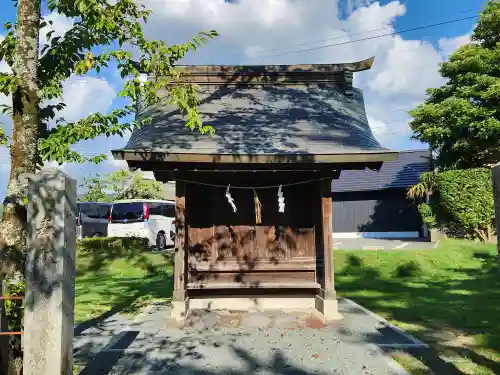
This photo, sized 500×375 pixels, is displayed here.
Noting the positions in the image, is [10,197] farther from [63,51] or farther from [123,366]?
[123,366]

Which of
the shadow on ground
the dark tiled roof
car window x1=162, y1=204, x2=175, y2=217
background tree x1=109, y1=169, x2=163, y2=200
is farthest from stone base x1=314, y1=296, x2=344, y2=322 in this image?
background tree x1=109, y1=169, x2=163, y2=200

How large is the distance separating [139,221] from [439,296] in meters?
16.4

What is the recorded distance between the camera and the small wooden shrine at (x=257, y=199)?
320 inches

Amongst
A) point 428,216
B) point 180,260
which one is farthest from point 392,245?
point 180,260

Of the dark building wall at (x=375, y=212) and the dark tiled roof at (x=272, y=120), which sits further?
the dark building wall at (x=375, y=212)

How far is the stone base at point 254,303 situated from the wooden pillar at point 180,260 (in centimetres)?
57

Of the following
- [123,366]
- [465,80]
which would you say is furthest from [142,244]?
[465,80]

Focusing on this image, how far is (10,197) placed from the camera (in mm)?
4723

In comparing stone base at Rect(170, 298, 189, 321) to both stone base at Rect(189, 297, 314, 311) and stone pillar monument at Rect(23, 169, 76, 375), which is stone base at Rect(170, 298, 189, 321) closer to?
stone base at Rect(189, 297, 314, 311)

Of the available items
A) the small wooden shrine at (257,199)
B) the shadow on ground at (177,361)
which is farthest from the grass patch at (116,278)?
the shadow on ground at (177,361)

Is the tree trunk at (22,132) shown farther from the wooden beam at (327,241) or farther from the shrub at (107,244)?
the shrub at (107,244)

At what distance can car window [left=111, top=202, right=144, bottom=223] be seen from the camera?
23016 millimetres

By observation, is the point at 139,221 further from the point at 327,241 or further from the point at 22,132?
the point at 22,132

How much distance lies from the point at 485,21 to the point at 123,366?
23.3 metres
